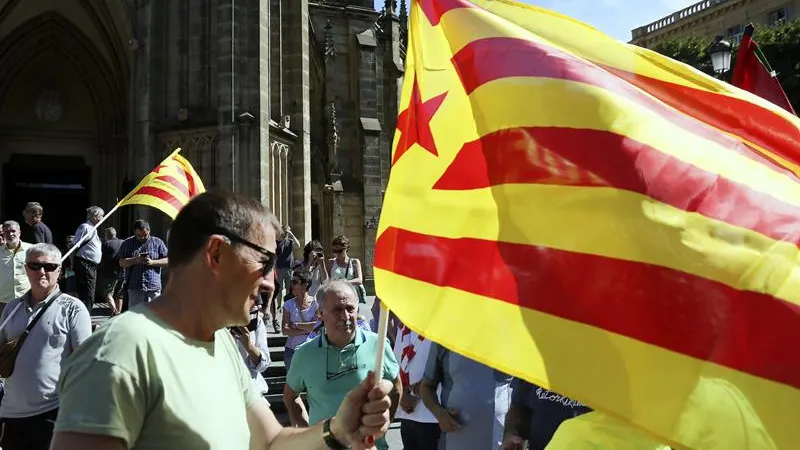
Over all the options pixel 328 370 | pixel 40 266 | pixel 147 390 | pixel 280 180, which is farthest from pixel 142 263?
pixel 147 390

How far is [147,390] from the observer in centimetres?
179

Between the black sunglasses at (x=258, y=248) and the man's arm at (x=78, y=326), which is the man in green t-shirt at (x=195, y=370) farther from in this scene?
the man's arm at (x=78, y=326)

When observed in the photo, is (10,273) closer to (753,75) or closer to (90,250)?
(90,250)

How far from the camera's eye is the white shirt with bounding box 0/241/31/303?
771cm

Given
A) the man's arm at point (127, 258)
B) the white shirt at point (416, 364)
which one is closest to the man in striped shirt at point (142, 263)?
the man's arm at point (127, 258)

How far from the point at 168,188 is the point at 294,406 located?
3.54 metres

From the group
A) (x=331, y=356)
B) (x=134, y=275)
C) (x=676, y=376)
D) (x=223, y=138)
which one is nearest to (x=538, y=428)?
(x=331, y=356)

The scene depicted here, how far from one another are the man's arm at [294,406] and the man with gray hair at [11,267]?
4.53m

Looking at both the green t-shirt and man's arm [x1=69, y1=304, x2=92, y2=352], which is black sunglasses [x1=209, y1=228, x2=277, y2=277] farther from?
man's arm [x1=69, y1=304, x2=92, y2=352]

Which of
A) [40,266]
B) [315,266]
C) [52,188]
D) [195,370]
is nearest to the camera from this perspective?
[195,370]

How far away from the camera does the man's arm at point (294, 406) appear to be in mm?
4508

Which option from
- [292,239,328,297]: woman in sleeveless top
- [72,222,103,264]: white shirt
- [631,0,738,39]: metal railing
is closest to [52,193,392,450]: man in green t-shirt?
[292,239,328,297]: woman in sleeveless top

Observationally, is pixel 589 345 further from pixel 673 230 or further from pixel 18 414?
pixel 18 414

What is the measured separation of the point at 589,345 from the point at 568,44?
112 cm
